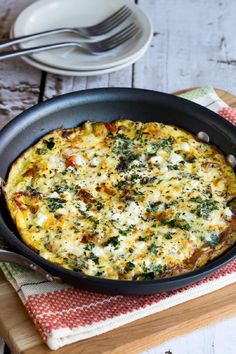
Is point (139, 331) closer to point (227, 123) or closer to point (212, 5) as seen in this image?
point (227, 123)

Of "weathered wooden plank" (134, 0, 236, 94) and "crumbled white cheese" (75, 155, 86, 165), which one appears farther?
"weathered wooden plank" (134, 0, 236, 94)

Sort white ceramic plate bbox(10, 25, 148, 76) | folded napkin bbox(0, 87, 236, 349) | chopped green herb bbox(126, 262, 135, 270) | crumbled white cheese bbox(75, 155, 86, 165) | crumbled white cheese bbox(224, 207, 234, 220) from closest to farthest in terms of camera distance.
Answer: folded napkin bbox(0, 87, 236, 349)
chopped green herb bbox(126, 262, 135, 270)
crumbled white cheese bbox(224, 207, 234, 220)
crumbled white cheese bbox(75, 155, 86, 165)
white ceramic plate bbox(10, 25, 148, 76)

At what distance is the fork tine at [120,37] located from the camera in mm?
4021

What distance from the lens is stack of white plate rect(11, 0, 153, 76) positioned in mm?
3832

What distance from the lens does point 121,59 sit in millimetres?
3834

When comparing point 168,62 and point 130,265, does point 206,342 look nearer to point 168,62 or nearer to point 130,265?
point 130,265

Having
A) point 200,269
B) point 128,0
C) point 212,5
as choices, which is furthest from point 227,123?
point 212,5

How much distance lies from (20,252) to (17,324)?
0.82 feet

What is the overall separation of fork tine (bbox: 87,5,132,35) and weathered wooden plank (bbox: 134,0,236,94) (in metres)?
0.27

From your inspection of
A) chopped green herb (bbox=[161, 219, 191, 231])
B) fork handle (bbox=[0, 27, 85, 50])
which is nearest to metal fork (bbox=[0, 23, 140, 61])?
fork handle (bbox=[0, 27, 85, 50])

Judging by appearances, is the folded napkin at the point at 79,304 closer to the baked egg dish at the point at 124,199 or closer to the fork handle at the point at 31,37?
the baked egg dish at the point at 124,199

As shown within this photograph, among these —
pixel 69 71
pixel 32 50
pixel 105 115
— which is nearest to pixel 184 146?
pixel 105 115

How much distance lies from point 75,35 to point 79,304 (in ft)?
6.82

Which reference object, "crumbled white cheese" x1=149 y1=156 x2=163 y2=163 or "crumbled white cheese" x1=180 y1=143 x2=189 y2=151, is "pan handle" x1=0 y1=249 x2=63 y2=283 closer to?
"crumbled white cheese" x1=149 y1=156 x2=163 y2=163
